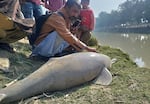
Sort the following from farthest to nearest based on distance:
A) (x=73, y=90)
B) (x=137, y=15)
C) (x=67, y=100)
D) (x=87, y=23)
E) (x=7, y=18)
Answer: (x=137, y=15) < (x=87, y=23) < (x=7, y=18) < (x=73, y=90) < (x=67, y=100)

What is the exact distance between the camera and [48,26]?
→ 5.71m

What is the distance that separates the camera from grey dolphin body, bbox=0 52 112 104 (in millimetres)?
3924

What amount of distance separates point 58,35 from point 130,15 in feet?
195

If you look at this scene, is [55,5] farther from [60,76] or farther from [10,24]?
[60,76]

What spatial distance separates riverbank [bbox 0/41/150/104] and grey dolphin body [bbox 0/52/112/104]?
10 cm

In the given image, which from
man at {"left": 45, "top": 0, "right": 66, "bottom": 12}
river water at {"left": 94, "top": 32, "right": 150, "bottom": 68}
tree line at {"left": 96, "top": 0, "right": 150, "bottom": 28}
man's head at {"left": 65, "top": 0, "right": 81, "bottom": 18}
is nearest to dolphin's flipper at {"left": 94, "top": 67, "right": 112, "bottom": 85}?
man's head at {"left": 65, "top": 0, "right": 81, "bottom": 18}

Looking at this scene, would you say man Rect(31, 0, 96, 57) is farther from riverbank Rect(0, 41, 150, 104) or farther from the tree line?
the tree line

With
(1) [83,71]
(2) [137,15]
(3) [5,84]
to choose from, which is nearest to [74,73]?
(1) [83,71]

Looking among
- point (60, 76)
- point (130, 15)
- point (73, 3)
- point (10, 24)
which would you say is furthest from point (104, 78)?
point (130, 15)

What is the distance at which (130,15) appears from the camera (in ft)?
209

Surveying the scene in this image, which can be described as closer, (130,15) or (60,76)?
(60,76)

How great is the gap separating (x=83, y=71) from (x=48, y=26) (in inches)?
51.9

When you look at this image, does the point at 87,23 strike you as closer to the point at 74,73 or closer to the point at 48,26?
the point at 48,26

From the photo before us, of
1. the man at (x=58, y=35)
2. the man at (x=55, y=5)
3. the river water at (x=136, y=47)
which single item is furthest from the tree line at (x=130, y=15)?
the man at (x=58, y=35)
